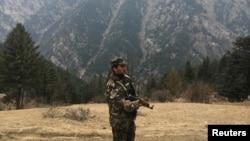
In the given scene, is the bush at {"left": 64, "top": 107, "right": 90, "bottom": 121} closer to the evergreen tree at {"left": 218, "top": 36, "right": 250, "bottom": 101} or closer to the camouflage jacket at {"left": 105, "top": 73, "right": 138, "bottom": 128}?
the camouflage jacket at {"left": 105, "top": 73, "right": 138, "bottom": 128}

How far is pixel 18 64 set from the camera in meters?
38.8

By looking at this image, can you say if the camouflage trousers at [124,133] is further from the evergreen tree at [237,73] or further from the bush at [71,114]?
the evergreen tree at [237,73]

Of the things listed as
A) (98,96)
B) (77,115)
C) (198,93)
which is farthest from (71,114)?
(98,96)

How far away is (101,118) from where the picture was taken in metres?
17.0

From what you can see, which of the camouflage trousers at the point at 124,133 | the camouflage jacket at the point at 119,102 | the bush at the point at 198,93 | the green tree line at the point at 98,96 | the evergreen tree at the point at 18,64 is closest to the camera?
the camouflage jacket at the point at 119,102

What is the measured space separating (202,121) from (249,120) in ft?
6.49

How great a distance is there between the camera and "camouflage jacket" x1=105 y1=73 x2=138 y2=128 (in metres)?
7.38

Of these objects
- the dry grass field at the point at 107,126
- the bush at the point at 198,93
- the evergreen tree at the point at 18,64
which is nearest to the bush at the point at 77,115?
the dry grass field at the point at 107,126

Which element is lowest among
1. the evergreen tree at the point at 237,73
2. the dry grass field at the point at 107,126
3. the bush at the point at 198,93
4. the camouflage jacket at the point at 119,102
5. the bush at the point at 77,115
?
the dry grass field at the point at 107,126

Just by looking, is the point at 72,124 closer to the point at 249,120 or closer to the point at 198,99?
the point at 249,120

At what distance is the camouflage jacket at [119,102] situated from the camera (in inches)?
291

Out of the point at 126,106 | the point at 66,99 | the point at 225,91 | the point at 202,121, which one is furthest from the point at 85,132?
the point at 66,99

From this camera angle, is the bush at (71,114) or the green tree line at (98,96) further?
the green tree line at (98,96)

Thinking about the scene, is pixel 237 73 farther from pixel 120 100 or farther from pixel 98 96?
pixel 120 100
